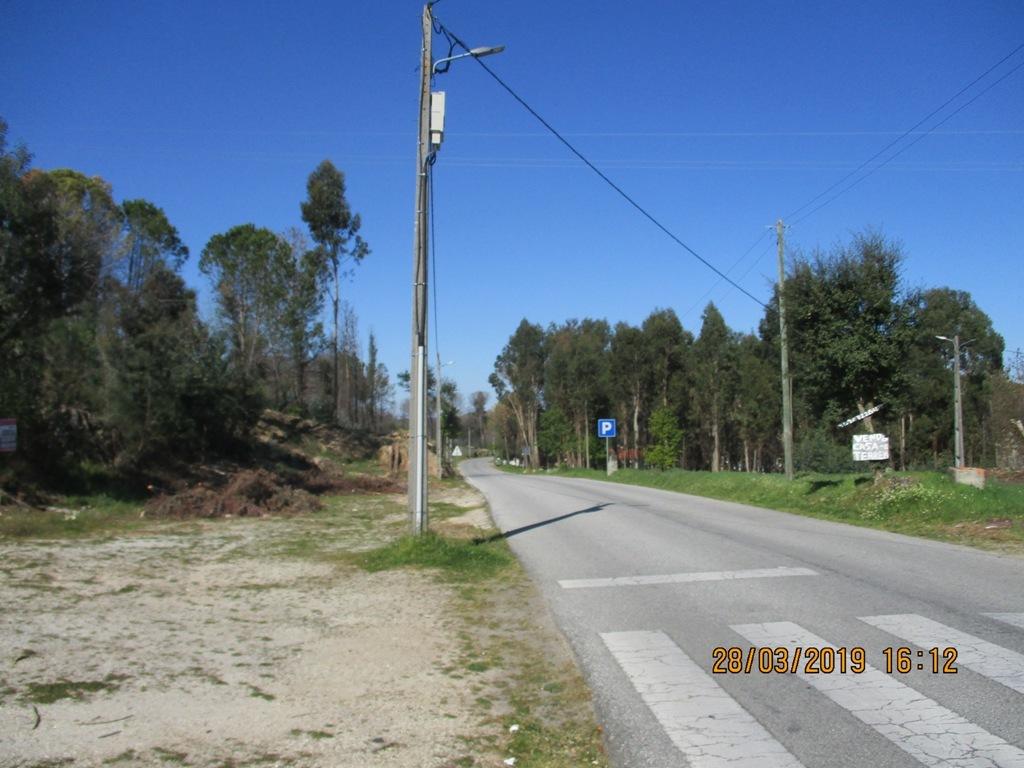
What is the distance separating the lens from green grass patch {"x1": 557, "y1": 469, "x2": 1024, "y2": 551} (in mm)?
13797

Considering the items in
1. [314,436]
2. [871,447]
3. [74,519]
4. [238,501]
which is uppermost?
[314,436]

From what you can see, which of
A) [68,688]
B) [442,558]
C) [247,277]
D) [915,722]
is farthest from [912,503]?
[247,277]

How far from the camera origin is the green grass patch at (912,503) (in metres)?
13.8

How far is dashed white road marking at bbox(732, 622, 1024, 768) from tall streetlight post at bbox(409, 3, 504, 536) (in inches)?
299

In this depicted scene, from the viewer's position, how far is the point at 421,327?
12656 millimetres

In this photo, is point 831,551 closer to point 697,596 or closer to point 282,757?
point 697,596

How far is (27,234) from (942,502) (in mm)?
20683

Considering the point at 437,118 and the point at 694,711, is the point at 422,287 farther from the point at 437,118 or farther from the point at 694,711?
the point at 694,711

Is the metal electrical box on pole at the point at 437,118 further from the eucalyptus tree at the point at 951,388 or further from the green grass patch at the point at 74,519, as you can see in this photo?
the eucalyptus tree at the point at 951,388

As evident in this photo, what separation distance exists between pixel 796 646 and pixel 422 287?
8.23m

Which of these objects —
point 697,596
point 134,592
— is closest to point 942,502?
point 697,596

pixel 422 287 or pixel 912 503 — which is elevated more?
pixel 422 287
